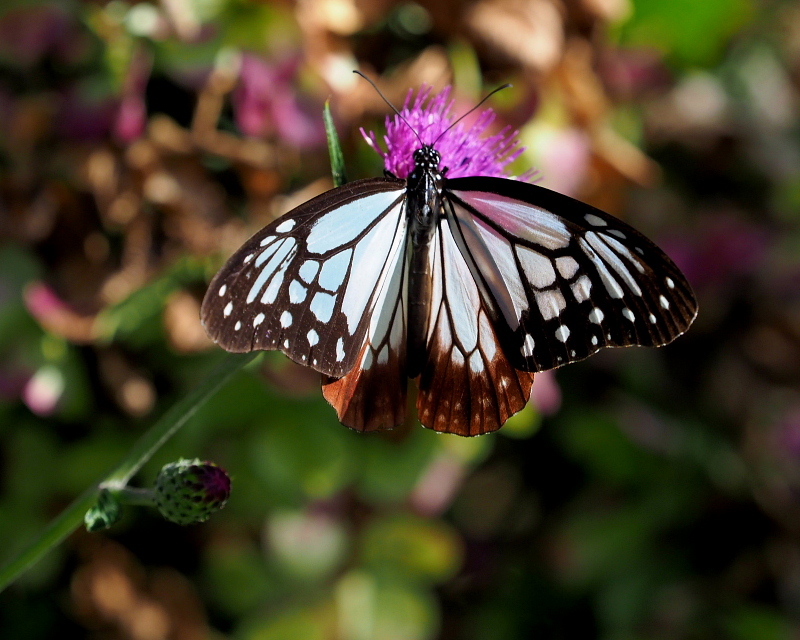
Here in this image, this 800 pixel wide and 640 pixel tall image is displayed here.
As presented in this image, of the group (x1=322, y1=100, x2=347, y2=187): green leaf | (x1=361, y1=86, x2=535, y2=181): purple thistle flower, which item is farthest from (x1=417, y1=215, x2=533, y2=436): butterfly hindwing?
(x1=322, y1=100, x2=347, y2=187): green leaf

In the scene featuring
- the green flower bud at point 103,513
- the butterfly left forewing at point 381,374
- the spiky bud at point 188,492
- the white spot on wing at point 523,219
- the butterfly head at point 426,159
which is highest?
the butterfly head at point 426,159

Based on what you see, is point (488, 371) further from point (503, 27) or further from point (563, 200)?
point (503, 27)

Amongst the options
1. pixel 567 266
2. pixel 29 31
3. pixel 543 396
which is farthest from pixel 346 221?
pixel 29 31

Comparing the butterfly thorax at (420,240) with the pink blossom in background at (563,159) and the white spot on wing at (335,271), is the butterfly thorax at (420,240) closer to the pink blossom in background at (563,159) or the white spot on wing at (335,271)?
the white spot on wing at (335,271)

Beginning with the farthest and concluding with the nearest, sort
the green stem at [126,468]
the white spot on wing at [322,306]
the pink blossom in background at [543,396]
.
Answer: the pink blossom in background at [543,396] → the white spot on wing at [322,306] → the green stem at [126,468]

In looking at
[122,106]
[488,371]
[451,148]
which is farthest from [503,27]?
[488,371]

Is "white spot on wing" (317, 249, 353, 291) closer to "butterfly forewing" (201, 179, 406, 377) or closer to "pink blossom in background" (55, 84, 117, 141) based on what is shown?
"butterfly forewing" (201, 179, 406, 377)

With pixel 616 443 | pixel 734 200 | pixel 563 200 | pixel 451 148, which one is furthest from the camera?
pixel 734 200

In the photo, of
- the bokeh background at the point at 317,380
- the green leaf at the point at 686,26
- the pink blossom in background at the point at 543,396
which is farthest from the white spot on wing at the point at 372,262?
the green leaf at the point at 686,26
